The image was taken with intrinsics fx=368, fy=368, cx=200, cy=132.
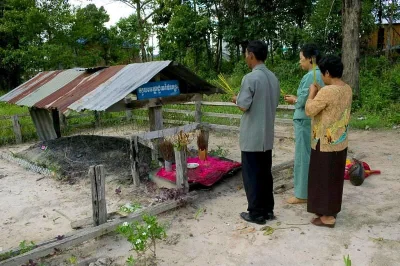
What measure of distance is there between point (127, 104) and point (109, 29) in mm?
13374

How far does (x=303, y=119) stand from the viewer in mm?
4262

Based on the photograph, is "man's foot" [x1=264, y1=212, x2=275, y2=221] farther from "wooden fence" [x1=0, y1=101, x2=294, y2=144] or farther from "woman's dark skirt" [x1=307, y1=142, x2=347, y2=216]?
"wooden fence" [x1=0, y1=101, x2=294, y2=144]

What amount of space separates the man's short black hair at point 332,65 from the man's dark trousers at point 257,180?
1.05 meters

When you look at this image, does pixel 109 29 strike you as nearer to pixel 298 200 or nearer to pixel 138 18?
pixel 138 18

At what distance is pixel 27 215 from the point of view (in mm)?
4953

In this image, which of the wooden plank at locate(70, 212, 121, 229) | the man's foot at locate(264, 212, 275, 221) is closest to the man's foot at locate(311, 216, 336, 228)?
the man's foot at locate(264, 212, 275, 221)

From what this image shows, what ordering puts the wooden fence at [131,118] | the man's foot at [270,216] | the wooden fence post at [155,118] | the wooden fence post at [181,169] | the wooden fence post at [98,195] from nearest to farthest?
the wooden fence post at [98,195] → the man's foot at [270,216] → the wooden fence post at [181,169] → the wooden fence post at [155,118] → the wooden fence at [131,118]

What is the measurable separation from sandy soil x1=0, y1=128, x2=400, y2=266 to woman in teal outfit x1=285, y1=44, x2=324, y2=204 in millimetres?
427

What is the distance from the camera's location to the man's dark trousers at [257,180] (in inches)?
155

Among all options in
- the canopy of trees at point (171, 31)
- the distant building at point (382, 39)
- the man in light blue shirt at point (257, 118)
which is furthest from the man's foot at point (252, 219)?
the distant building at point (382, 39)

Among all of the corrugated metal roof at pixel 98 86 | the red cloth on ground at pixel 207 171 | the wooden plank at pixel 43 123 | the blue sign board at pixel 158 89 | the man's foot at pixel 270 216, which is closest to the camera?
the man's foot at pixel 270 216

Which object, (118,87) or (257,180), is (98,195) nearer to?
(257,180)

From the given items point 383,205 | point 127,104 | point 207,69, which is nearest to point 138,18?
point 207,69

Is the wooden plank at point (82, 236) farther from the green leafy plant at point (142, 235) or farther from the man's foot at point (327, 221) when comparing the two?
the man's foot at point (327, 221)
